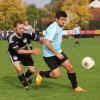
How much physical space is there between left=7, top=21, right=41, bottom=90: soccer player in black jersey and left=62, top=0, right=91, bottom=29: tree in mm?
62774

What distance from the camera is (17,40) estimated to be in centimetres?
1098

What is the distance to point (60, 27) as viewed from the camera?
35.0 feet

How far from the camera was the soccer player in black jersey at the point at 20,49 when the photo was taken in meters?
10.9

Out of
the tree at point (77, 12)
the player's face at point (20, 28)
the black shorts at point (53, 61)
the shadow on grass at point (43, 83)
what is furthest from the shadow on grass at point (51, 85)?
the tree at point (77, 12)

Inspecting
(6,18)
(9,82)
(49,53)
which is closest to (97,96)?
(49,53)

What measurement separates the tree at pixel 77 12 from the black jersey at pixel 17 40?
62902mm

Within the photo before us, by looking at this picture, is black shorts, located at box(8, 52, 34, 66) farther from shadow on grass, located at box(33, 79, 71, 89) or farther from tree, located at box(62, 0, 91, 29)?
tree, located at box(62, 0, 91, 29)

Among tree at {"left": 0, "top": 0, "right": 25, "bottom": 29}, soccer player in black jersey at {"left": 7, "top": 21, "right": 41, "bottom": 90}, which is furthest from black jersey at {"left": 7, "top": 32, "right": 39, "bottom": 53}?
tree at {"left": 0, "top": 0, "right": 25, "bottom": 29}

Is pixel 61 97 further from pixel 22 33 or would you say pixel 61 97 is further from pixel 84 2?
pixel 84 2

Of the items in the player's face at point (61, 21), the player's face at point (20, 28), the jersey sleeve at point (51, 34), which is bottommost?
the jersey sleeve at point (51, 34)

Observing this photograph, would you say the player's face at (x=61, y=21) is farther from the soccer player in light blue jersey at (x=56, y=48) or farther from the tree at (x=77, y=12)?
the tree at (x=77, y=12)

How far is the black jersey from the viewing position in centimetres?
1091

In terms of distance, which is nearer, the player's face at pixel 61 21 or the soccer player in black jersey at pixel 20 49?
the player's face at pixel 61 21

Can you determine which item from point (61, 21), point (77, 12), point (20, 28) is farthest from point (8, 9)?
point (61, 21)
